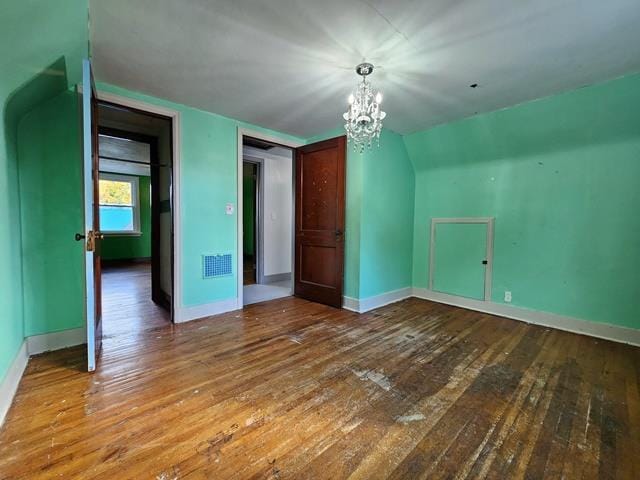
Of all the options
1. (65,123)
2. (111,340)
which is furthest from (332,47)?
(111,340)

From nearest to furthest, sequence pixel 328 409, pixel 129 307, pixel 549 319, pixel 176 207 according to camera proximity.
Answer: pixel 328 409, pixel 176 207, pixel 549 319, pixel 129 307

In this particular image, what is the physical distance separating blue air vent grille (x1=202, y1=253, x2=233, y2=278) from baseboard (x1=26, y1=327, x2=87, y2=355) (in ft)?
3.87

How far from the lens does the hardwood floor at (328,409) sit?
1.25 m

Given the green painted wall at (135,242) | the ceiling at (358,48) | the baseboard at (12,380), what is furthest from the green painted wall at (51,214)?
the green painted wall at (135,242)

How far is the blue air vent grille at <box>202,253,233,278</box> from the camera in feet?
10.5

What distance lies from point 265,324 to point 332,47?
260cm

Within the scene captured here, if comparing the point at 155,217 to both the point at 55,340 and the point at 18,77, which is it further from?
the point at 18,77

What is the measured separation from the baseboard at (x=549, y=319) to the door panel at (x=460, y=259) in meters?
0.10

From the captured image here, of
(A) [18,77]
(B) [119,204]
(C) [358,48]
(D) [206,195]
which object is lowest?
(D) [206,195]

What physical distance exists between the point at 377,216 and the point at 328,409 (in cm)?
251

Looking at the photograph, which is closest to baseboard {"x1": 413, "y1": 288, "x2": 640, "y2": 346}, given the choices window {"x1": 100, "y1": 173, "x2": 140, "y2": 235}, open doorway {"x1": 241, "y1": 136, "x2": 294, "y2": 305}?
open doorway {"x1": 241, "y1": 136, "x2": 294, "y2": 305}

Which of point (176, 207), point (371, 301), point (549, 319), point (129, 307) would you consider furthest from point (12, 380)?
point (549, 319)

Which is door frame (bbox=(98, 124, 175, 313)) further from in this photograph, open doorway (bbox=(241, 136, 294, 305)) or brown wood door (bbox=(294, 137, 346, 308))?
brown wood door (bbox=(294, 137, 346, 308))

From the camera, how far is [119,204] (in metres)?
7.37
